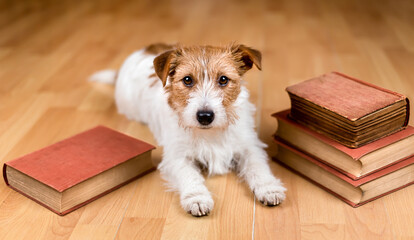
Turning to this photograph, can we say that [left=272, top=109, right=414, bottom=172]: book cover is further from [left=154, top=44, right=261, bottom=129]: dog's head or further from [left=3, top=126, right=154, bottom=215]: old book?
[left=3, top=126, right=154, bottom=215]: old book

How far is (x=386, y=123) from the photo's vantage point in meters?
2.27

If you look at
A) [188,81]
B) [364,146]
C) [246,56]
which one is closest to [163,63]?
[188,81]

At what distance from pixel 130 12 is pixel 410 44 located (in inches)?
113

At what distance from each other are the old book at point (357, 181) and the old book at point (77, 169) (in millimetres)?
746

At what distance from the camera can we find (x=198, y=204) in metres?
2.17

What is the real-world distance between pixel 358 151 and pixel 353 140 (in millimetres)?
53

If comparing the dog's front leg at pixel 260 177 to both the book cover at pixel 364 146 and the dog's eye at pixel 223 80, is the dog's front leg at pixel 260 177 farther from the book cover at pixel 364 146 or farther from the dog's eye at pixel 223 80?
the dog's eye at pixel 223 80

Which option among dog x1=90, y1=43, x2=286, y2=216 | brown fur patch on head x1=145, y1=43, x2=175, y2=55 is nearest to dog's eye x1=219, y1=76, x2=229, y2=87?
dog x1=90, y1=43, x2=286, y2=216

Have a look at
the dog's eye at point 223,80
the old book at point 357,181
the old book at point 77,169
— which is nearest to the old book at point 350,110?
the old book at point 357,181

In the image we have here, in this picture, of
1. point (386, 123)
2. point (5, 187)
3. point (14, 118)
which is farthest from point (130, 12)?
point (386, 123)

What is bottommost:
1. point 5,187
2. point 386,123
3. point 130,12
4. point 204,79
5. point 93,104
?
point 130,12

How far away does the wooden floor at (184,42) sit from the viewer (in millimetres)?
2117

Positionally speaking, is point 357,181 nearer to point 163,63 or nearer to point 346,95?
point 346,95

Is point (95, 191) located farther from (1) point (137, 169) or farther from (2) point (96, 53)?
(2) point (96, 53)
